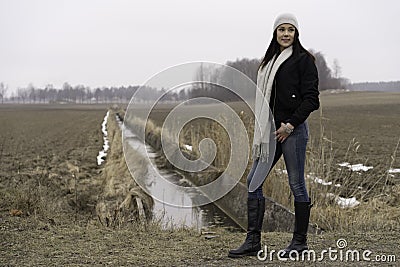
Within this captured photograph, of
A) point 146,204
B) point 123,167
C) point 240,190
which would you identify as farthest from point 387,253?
point 123,167

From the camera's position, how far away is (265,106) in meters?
4.38

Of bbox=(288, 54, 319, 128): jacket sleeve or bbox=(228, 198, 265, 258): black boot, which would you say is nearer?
bbox=(288, 54, 319, 128): jacket sleeve

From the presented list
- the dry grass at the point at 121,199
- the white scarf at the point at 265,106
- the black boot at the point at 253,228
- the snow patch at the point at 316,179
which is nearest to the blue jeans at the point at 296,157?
the white scarf at the point at 265,106

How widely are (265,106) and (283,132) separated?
288 millimetres

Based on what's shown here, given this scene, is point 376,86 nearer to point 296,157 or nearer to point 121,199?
point 121,199

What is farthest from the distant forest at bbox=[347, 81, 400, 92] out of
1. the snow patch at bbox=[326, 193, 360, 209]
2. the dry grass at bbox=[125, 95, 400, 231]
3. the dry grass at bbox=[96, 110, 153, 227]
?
the snow patch at bbox=[326, 193, 360, 209]

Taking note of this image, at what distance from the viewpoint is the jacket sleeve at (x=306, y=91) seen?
4.18m

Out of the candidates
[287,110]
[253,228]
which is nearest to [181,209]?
[253,228]

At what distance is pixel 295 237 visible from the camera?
4.58 m

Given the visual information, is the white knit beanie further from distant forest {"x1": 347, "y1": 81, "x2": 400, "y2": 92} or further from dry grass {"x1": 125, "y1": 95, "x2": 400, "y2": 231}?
distant forest {"x1": 347, "y1": 81, "x2": 400, "y2": 92}

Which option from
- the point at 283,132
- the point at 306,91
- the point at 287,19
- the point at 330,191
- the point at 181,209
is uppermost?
the point at 287,19

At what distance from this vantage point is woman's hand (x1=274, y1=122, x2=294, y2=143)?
13.9ft

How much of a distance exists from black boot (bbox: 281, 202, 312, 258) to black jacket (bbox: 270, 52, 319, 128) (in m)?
0.75

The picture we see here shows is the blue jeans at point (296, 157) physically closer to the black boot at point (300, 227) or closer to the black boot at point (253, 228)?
the black boot at point (300, 227)
